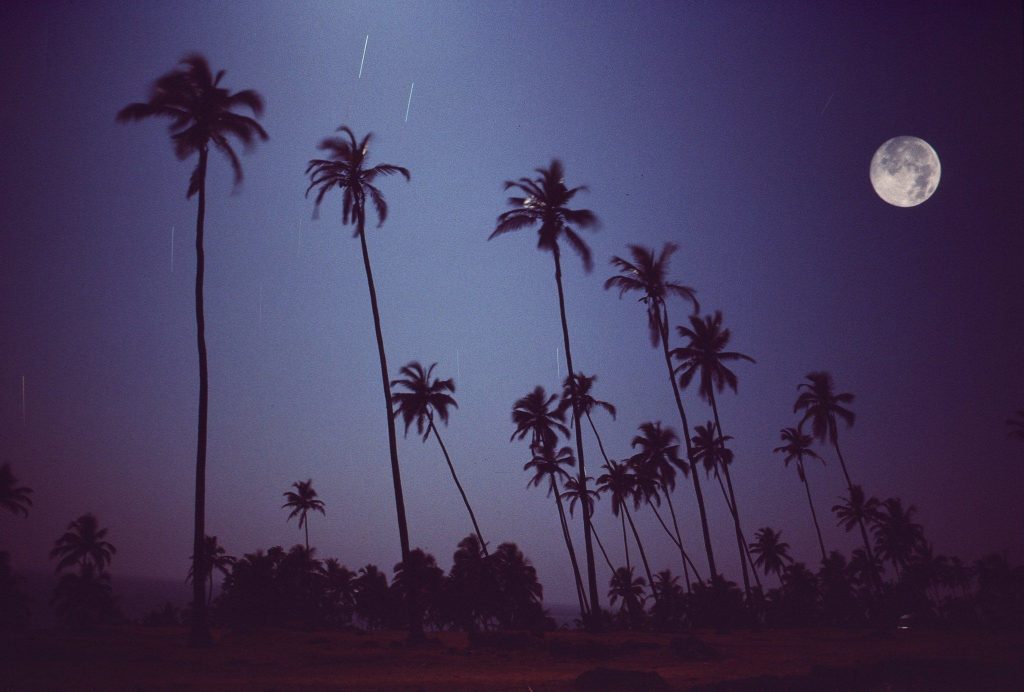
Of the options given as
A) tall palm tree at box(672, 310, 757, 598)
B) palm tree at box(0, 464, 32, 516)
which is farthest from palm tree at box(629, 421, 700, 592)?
palm tree at box(0, 464, 32, 516)

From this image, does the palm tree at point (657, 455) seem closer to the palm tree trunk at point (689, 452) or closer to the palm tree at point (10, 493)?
the palm tree trunk at point (689, 452)

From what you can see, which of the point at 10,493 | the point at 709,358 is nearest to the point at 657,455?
the point at 709,358

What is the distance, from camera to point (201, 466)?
1823 cm

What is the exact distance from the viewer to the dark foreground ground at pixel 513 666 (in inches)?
422

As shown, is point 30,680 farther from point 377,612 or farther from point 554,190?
point 377,612

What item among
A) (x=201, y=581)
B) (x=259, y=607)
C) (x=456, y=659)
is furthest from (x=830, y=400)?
(x=259, y=607)

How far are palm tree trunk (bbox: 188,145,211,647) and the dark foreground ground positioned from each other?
761 mm

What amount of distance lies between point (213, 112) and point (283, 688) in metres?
19.3

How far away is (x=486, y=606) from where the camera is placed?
2131 inches

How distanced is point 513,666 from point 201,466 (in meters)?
11.8

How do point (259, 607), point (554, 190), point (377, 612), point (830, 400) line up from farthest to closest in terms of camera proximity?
point (377, 612)
point (259, 607)
point (830, 400)
point (554, 190)

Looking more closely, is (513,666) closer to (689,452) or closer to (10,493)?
(689,452)

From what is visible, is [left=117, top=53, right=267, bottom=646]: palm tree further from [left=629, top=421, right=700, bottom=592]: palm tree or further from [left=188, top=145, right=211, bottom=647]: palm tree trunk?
[left=629, top=421, right=700, bottom=592]: palm tree

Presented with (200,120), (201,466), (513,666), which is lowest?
(513,666)
